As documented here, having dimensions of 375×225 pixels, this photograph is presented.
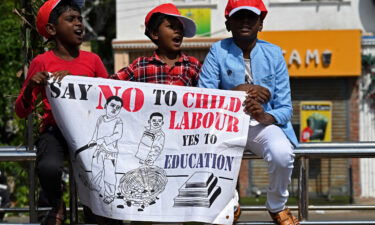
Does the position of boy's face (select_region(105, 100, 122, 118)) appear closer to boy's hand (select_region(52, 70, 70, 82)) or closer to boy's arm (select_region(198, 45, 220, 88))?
boy's hand (select_region(52, 70, 70, 82))

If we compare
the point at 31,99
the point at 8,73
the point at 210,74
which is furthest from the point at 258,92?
the point at 8,73

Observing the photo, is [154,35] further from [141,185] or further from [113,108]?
[141,185]

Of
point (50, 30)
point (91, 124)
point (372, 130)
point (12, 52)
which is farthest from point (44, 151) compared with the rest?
point (372, 130)

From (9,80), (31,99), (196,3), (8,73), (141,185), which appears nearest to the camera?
(141,185)

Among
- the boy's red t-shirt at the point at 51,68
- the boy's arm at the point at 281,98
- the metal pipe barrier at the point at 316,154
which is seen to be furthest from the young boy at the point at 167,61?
the metal pipe barrier at the point at 316,154

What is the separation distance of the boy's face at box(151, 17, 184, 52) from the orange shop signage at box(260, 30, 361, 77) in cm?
1314

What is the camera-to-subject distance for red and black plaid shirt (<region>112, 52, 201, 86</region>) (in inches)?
239

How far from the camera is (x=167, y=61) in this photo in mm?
6129

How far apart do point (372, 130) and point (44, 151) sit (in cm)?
1496

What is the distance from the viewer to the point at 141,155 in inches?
217

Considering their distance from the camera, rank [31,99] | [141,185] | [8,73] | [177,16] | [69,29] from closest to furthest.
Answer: [141,185], [31,99], [69,29], [177,16], [8,73]

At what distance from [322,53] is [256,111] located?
45.7 ft

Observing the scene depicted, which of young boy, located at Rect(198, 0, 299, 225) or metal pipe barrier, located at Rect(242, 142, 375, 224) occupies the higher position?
young boy, located at Rect(198, 0, 299, 225)

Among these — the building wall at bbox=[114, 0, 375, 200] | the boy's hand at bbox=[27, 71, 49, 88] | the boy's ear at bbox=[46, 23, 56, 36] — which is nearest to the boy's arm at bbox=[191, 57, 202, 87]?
the boy's ear at bbox=[46, 23, 56, 36]
